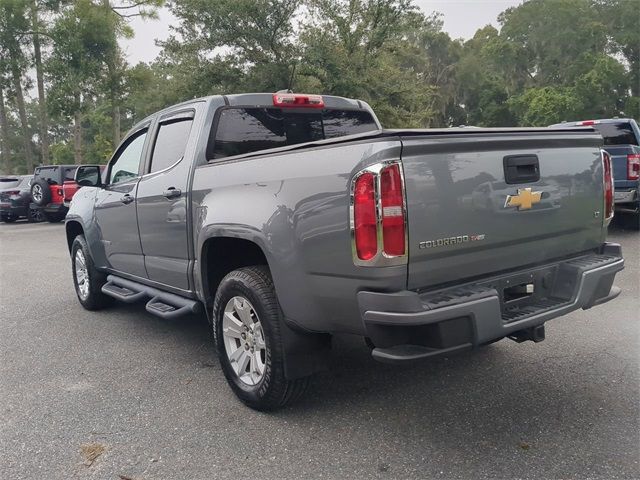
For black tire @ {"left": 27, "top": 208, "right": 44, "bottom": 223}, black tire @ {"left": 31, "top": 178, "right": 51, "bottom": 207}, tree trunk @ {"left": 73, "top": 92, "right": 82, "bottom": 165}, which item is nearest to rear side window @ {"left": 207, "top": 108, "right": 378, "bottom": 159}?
black tire @ {"left": 31, "top": 178, "right": 51, "bottom": 207}

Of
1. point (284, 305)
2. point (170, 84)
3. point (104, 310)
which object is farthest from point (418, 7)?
point (284, 305)

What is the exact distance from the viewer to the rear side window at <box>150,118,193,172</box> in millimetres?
4113

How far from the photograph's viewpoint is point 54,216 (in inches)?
693

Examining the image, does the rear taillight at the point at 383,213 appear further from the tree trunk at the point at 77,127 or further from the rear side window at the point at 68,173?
the tree trunk at the point at 77,127

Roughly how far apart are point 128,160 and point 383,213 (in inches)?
135

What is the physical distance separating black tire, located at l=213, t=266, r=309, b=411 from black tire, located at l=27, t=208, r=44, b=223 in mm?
16912

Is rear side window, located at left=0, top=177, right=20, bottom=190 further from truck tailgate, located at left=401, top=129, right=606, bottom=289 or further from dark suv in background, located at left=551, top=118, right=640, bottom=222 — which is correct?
truck tailgate, located at left=401, top=129, right=606, bottom=289

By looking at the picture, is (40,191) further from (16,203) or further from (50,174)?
(16,203)

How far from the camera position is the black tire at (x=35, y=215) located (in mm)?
17984

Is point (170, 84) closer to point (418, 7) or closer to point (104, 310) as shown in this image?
point (418, 7)

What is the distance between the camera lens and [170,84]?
20422 millimetres

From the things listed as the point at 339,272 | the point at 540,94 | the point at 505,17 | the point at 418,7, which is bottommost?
the point at 339,272

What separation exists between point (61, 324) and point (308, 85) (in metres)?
15.0

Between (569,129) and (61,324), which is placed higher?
(569,129)
